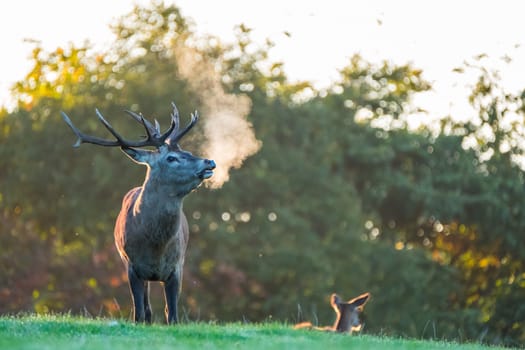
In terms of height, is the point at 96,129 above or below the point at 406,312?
above

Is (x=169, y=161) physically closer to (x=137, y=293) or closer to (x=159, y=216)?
(x=159, y=216)

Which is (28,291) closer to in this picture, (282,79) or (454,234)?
(282,79)

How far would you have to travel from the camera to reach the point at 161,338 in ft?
35.5

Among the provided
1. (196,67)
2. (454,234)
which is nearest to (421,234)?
(454,234)

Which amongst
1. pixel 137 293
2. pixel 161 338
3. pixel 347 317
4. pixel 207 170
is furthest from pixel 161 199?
pixel 347 317

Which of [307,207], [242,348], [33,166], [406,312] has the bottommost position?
[406,312]

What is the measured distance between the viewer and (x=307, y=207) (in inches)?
1275

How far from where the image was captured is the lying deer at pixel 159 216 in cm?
1295

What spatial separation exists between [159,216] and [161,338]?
2361 millimetres

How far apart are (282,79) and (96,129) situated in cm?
→ 775

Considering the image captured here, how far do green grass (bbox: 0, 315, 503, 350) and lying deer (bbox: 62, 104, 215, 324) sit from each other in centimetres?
91

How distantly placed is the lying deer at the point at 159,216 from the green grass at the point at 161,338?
914mm

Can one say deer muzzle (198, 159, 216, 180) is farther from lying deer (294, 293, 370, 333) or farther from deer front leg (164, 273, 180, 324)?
lying deer (294, 293, 370, 333)

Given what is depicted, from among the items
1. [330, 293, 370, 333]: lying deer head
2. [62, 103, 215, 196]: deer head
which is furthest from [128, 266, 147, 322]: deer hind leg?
[330, 293, 370, 333]: lying deer head
